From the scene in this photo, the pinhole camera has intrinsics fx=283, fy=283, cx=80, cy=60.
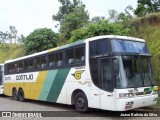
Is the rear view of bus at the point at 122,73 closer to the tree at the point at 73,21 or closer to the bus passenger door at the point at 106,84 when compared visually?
the bus passenger door at the point at 106,84

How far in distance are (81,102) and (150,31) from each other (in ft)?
35.0

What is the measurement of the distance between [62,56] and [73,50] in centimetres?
101

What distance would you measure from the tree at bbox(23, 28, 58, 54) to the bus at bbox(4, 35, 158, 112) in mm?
13729

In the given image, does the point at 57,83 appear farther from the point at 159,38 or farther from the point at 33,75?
the point at 159,38

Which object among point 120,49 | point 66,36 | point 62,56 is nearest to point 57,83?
point 62,56

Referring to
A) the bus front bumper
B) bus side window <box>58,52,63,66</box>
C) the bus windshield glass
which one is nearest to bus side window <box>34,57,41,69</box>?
bus side window <box>58,52,63,66</box>

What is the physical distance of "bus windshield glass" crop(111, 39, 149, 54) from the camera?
10.6 metres

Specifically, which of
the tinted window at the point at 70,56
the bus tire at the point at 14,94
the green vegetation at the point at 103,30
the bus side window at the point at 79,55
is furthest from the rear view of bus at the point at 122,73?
the bus tire at the point at 14,94

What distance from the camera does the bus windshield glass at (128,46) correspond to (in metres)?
10.6

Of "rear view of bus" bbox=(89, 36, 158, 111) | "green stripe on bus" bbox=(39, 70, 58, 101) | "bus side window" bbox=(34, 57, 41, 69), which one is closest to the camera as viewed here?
"rear view of bus" bbox=(89, 36, 158, 111)

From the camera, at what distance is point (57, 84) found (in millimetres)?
13867

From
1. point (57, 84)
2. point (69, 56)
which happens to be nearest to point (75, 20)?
point (57, 84)

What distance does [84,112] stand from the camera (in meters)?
11.8

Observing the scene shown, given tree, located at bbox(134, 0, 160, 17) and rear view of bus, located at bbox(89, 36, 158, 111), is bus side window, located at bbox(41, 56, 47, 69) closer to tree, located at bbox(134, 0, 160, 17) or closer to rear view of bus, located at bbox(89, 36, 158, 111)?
rear view of bus, located at bbox(89, 36, 158, 111)
